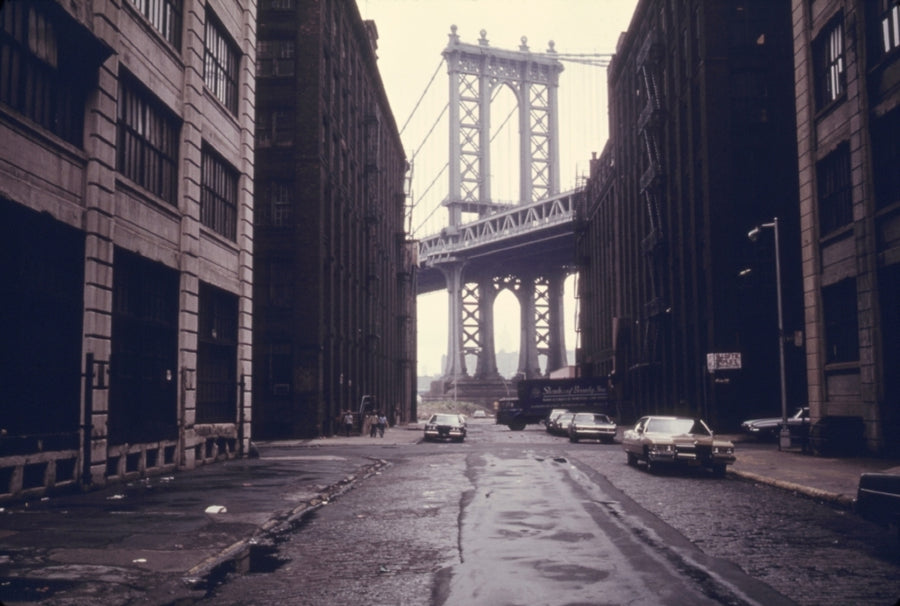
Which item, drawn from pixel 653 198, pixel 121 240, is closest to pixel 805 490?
pixel 121 240

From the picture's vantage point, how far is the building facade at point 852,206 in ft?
85.1

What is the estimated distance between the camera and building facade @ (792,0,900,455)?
25953 millimetres

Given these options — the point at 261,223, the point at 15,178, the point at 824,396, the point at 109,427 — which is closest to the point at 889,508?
the point at 15,178

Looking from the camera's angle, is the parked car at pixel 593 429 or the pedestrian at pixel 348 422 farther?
the pedestrian at pixel 348 422

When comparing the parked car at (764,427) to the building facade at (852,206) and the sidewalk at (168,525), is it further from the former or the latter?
the sidewalk at (168,525)

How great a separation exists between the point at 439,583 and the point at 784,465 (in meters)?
18.6

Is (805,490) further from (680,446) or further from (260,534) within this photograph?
(260,534)

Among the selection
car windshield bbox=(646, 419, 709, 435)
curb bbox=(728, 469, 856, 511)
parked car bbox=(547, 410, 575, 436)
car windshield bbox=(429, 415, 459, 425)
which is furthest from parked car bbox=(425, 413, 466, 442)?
curb bbox=(728, 469, 856, 511)

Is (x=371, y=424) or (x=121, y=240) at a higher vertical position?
(x=121, y=240)

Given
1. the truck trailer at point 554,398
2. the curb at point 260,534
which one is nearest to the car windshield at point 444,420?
the truck trailer at point 554,398

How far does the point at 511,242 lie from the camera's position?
389ft

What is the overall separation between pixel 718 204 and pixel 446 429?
17.2 metres

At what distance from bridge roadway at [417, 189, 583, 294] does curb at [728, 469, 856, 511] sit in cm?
8271

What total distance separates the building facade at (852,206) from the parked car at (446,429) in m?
18.0
